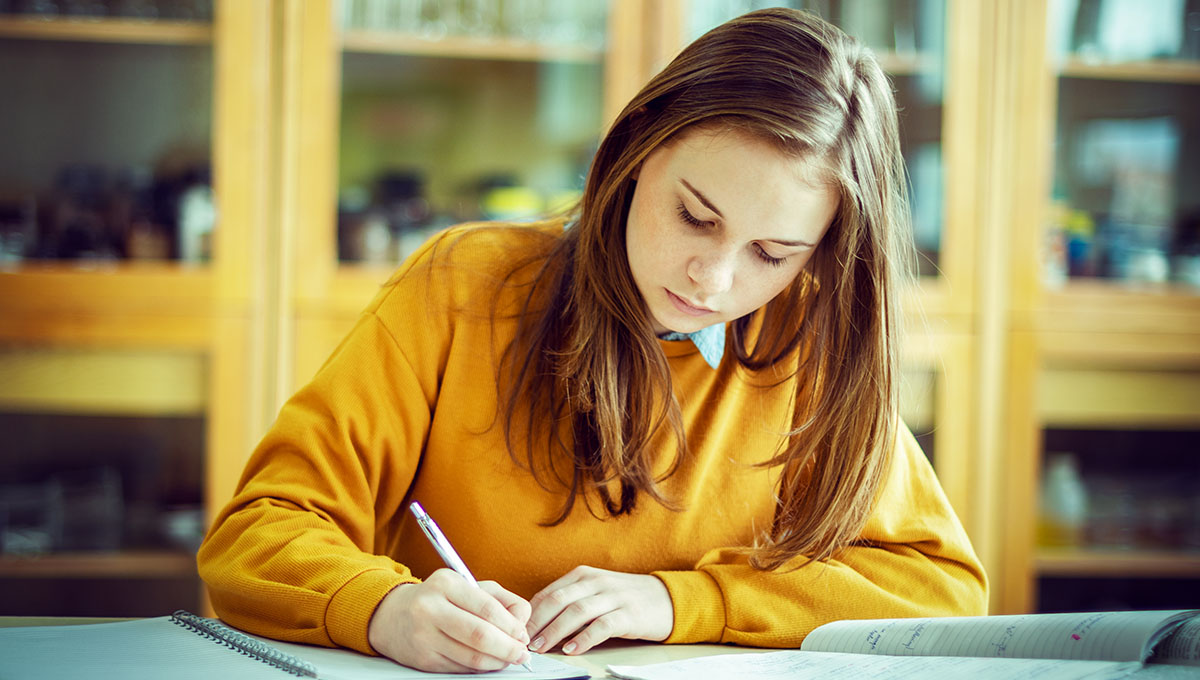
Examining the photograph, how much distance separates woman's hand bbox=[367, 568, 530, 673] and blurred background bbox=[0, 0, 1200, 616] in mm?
1301

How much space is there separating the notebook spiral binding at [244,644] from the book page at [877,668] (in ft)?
0.69

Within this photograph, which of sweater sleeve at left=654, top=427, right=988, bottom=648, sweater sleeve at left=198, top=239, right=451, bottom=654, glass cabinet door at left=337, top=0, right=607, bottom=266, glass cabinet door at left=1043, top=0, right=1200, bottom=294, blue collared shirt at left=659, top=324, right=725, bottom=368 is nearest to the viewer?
sweater sleeve at left=198, top=239, right=451, bottom=654

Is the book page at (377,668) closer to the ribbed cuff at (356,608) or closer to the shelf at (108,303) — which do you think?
the ribbed cuff at (356,608)

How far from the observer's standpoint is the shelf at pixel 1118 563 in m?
2.13

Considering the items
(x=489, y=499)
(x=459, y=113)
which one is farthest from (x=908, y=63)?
(x=489, y=499)

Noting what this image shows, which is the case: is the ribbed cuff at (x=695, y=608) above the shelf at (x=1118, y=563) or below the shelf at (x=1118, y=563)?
above

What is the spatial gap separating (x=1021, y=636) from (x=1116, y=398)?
1572 mm

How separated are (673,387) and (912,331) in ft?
3.89

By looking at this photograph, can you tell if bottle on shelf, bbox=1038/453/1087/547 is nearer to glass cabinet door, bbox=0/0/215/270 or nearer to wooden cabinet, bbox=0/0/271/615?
wooden cabinet, bbox=0/0/271/615

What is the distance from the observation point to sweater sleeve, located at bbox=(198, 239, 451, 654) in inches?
29.1

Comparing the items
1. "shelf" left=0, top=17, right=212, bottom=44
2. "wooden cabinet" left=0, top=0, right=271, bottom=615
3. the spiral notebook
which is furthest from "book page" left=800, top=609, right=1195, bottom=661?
"shelf" left=0, top=17, right=212, bottom=44

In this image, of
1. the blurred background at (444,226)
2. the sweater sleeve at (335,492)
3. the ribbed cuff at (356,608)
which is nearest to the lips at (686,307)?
the sweater sleeve at (335,492)

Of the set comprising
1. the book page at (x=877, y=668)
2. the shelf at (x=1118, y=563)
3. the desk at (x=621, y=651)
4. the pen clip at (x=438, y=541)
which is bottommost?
the shelf at (x=1118, y=563)

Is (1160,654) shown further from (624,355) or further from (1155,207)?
(1155,207)
